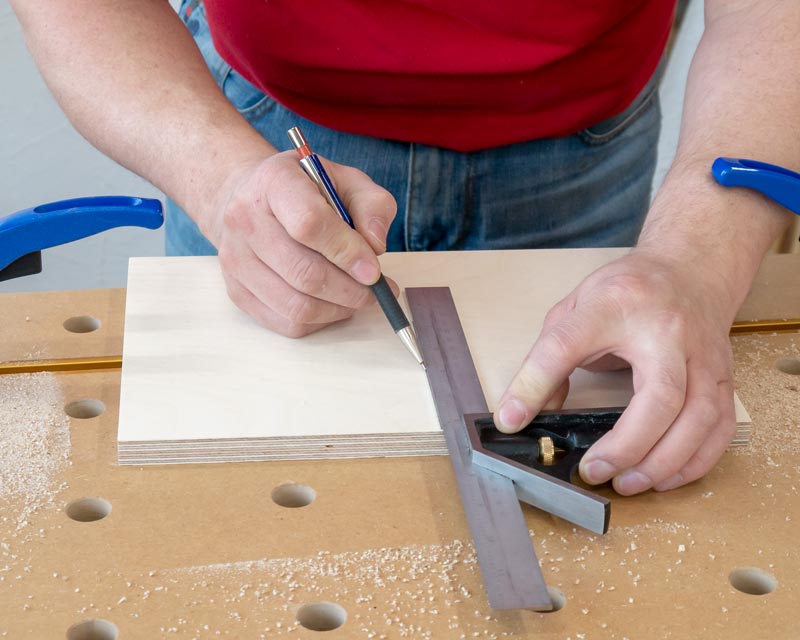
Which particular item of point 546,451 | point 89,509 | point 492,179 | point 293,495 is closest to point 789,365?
point 546,451

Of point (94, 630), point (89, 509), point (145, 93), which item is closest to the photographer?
point (94, 630)

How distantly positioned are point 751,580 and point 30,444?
2.55ft

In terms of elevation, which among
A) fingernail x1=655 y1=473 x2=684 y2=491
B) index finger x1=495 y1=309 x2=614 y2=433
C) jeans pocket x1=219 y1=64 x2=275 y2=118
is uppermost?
jeans pocket x1=219 y1=64 x2=275 y2=118

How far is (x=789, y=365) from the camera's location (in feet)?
4.19

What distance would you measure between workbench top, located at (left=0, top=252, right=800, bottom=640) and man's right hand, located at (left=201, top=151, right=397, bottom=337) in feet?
0.71

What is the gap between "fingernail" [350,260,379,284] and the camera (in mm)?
1140

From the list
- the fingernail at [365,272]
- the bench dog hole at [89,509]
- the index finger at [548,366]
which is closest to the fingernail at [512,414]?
the index finger at [548,366]

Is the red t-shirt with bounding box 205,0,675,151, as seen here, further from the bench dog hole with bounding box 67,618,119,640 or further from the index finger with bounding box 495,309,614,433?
the bench dog hole with bounding box 67,618,119,640

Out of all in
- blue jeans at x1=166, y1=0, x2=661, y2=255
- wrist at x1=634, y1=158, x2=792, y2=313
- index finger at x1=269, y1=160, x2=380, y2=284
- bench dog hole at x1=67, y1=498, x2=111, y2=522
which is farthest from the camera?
blue jeans at x1=166, y1=0, x2=661, y2=255

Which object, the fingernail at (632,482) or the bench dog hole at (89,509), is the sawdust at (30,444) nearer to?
the bench dog hole at (89,509)

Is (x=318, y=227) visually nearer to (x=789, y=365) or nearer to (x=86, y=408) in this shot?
(x=86, y=408)

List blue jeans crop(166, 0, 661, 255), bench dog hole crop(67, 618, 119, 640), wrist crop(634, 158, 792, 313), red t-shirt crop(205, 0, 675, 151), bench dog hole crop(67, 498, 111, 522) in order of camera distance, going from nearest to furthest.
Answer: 1. bench dog hole crop(67, 618, 119, 640)
2. bench dog hole crop(67, 498, 111, 522)
3. wrist crop(634, 158, 792, 313)
4. red t-shirt crop(205, 0, 675, 151)
5. blue jeans crop(166, 0, 661, 255)

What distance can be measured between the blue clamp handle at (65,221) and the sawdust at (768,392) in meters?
0.77

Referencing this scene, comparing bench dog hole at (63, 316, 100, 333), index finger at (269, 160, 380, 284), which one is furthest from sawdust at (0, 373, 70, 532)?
index finger at (269, 160, 380, 284)
